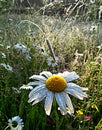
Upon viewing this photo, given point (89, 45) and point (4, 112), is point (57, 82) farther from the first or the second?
point (89, 45)

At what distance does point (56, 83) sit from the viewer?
1470mm

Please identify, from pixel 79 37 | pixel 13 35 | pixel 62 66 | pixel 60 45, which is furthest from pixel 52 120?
pixel 79 37

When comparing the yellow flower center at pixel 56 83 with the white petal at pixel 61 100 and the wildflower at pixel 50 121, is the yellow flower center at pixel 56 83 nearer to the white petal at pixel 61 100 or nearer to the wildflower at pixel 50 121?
the white petal at pixel 61 100

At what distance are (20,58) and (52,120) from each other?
Result: 82 cm

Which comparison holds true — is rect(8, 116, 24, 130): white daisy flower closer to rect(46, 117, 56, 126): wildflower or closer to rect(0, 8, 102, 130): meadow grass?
rect(0, 8, 102, 130): meadow grass

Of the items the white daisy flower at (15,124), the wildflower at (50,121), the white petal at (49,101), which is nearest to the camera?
the white petal at (49,101)

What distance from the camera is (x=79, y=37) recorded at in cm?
386

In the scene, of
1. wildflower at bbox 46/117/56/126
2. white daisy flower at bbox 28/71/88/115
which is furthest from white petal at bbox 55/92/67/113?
wildflower at bbox 46/117/56/126

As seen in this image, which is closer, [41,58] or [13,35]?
[41,58]

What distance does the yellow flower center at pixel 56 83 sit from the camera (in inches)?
57.1

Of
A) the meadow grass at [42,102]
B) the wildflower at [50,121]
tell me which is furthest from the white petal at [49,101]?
the wildflower at [50,121]

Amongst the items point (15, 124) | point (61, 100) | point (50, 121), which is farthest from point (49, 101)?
point (50, 121)

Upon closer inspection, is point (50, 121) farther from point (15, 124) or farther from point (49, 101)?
point (49, 101)

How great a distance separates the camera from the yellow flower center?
145cm
